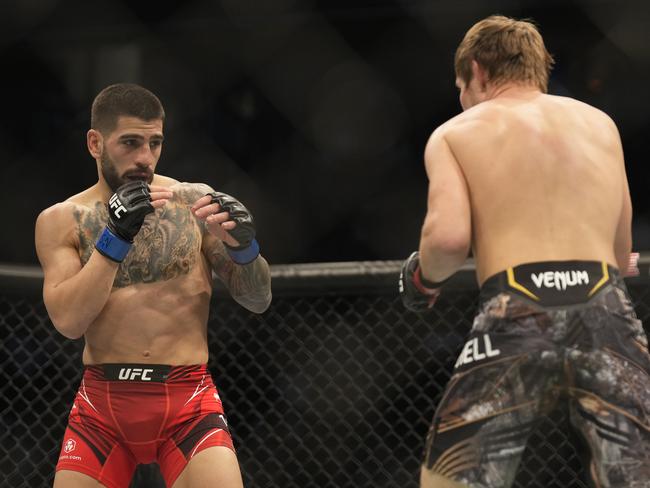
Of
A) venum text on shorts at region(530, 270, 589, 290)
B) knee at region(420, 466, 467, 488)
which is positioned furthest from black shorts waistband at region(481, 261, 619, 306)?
knee at region(420, 466, 467, 488)

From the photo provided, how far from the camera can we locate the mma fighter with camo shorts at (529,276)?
159 centimetres

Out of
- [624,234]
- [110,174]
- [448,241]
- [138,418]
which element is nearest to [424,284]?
[448,241]

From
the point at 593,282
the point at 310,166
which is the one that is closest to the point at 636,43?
the point at 310,166

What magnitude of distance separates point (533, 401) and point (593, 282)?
22cm

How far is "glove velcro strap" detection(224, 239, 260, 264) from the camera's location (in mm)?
2162

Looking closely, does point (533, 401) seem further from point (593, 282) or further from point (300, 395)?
point (300, 395)

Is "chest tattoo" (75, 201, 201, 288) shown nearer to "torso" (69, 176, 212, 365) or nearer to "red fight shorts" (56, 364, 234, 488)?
"torso" (69, 176, 212, 365)

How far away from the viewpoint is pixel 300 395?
3.04 meters

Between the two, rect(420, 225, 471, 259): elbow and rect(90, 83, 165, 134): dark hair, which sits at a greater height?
rect(90, 83, 165, 134): dark hair

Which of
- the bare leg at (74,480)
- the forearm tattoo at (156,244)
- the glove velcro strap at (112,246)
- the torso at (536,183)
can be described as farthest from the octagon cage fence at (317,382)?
the torso at (536,183)

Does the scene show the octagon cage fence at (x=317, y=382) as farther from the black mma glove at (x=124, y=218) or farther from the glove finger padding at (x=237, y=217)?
the black mma glove at (x=124, y=218)

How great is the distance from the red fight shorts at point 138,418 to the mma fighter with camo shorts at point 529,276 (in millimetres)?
656

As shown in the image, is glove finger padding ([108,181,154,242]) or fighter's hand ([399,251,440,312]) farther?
glove finger padding ([108,181,154,242])

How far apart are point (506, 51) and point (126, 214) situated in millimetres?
820
